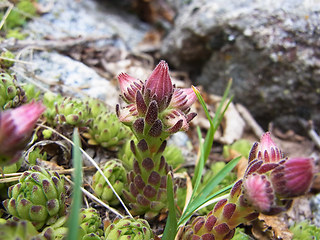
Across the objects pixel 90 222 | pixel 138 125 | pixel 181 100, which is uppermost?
pixel 181 100

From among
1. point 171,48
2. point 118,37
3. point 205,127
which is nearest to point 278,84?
point 205,127

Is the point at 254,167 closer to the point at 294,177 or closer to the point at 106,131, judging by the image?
the point at 294,177

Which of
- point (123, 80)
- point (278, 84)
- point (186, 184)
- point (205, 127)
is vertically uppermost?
point (278, 84)

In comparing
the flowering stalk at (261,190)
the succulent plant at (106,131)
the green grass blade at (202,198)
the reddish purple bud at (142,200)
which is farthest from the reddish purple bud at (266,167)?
the succulent plant at (106,131)

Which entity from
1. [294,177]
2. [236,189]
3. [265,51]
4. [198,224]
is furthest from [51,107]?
[265,51]

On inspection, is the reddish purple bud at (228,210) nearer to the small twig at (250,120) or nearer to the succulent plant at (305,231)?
the succulent plant at (305,231)

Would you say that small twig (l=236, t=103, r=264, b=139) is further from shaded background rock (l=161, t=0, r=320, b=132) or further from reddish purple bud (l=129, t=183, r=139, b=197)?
reddish purple bud (l=129, t=183, r=139, b=197)

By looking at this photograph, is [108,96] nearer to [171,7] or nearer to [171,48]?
[171,48]
